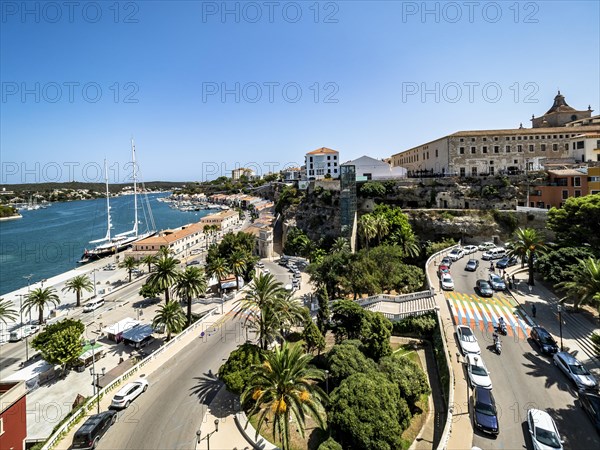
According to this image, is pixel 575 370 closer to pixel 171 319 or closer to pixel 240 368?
pixel 240 368

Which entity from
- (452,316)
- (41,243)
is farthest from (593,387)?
(41,243)

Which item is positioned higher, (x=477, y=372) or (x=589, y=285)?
(x=589, y=285)

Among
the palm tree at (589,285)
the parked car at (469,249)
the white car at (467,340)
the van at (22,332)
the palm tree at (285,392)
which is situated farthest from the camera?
the parked car at (469,249)

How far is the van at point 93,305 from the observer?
137 feet

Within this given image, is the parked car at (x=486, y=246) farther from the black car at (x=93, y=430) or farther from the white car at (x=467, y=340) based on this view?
the black car at (x=93, y=430)

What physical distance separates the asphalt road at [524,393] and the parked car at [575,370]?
0.42 metres

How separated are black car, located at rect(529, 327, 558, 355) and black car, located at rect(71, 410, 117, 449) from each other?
27.5 m

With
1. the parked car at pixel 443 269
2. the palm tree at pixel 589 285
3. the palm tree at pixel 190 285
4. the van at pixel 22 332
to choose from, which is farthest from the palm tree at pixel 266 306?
the van at pixel 22 332

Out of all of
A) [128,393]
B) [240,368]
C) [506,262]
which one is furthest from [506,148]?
[128,393]

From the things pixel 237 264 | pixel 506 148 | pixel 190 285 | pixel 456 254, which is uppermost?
pixel 506 148

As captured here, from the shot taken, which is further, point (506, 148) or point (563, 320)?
point (506, 148)

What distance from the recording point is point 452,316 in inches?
1027

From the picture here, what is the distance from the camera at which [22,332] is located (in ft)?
117

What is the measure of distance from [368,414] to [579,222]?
34269mm
